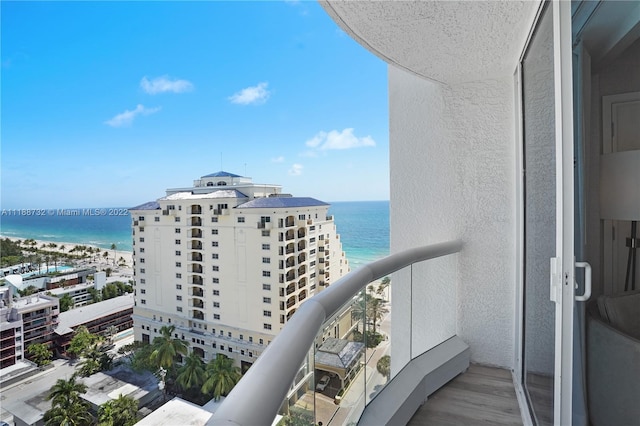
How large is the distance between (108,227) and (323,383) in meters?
13.8

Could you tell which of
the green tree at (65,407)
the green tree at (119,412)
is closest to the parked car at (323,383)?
the green tree at (65,407)

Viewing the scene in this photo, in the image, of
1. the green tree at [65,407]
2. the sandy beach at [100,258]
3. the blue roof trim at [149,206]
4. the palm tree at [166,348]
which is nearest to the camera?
the green tree at [65,407]

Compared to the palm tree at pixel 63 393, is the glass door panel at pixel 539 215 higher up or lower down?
higher up

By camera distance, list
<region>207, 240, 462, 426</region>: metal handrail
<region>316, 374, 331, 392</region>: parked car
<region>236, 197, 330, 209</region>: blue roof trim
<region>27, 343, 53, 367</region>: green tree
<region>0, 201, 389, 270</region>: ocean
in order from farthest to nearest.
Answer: <region>236, 197, 330, 209</region>: blue roof trim < <region>0, 201, 389, 270</region>: ocean < <region>27, 343, 53, 367</region>: green tree < <region>316, 374, 331, 392</region>: parked car < <region>207, 240, 462, 426</region>: metal handrail

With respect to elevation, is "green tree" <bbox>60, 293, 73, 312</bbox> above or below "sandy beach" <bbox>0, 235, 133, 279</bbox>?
below

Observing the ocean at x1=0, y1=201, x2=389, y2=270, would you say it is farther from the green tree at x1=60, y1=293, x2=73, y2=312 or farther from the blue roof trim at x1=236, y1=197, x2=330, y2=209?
the green tree at x1=60, y1=293, x2=73, y2=312

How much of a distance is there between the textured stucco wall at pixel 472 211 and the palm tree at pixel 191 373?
8.92m

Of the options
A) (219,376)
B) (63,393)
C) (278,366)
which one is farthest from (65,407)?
(278,366)

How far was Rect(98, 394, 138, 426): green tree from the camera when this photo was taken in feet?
21.9

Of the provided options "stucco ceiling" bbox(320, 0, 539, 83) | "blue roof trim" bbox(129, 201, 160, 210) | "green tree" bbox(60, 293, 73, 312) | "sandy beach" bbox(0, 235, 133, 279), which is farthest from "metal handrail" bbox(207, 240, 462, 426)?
"blue roof trim" bbox(129, 201, 160, 210)

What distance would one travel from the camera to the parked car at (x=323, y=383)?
867 millimetres

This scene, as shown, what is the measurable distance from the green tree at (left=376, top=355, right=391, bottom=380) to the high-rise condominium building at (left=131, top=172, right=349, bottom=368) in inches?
353

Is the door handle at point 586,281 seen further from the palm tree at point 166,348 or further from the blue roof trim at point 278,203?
the palm tree at point 166,348

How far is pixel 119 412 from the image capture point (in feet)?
23.2
